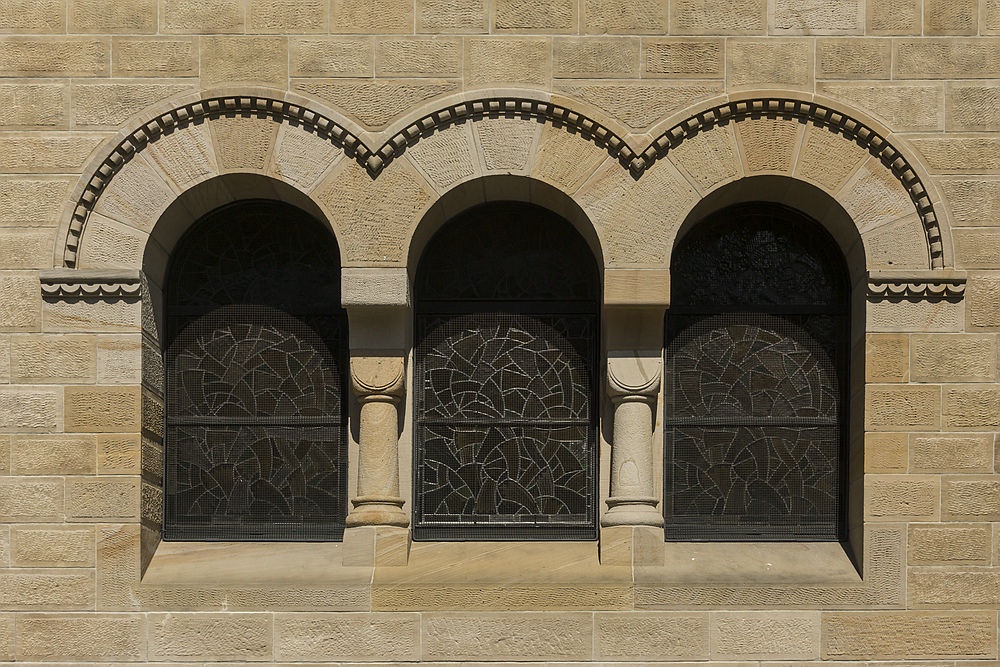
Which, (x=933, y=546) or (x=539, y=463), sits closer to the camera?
(x=933, y=546)

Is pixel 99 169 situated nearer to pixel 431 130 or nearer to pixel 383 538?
pixel 431 130

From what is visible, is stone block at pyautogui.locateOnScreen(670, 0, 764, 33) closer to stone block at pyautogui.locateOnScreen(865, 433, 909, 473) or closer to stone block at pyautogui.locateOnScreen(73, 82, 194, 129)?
stone block at pyautogui.locateOnScreen(865, 433, 909, 473)

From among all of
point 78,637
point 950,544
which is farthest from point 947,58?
point 78,637

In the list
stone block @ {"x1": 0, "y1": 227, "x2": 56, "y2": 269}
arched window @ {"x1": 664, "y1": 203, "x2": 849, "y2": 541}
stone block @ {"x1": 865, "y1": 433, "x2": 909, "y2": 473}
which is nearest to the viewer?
stone block @ {"x1": 865, "y1": 433, "x2": 909, "y2": 473}

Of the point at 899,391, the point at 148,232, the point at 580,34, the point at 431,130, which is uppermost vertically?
the point at 580,34

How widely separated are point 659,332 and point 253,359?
7.86 ft

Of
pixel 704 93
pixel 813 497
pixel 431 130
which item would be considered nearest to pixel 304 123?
pixel 431 130

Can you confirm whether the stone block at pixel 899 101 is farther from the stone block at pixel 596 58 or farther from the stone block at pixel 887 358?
the stone block at pixel 887 358

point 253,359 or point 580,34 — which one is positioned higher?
point 580,34

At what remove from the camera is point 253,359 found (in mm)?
8383

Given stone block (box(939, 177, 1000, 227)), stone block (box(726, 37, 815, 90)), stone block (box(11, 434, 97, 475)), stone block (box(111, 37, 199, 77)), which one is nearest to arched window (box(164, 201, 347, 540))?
stone block (box(11, 434, 97, 475))

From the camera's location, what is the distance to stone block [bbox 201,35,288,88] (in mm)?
8062

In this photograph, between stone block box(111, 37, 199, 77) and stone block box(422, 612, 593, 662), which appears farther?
stone block box(111, 37, 199, 77)

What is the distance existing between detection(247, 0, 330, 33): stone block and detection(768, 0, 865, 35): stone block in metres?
2.57
